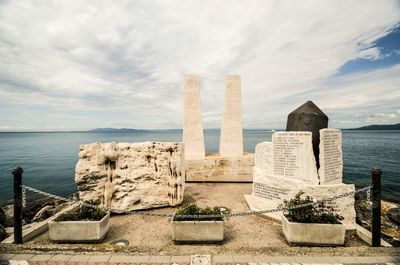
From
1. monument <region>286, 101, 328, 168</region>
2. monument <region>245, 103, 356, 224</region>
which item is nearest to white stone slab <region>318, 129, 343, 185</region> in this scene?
monument <region>245, 103, 356, 224</region>

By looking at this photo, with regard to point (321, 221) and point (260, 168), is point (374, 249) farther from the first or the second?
point (260, 168)

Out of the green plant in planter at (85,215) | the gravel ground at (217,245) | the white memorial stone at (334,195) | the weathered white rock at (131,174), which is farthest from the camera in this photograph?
the weathered white rock at (131,174)

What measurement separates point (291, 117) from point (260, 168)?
2.31m

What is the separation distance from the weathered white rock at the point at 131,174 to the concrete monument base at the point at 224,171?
3967mm

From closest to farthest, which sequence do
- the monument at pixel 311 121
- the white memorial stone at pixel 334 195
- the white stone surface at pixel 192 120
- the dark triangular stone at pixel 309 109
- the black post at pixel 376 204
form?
the black post at pixel 376 204 → the white memorial stone at pixel 334 195 → the monument at pixel 311 121 → the dark triangular stone at pixel 309 109 → the white stone surface at pixel 192 120

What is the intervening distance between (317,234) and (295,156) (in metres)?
2.63

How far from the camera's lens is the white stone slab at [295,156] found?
685 centimetres

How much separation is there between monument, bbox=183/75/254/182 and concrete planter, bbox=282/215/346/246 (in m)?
7.19

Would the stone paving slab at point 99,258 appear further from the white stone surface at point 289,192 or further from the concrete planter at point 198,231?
the white stone surface at point 289,192

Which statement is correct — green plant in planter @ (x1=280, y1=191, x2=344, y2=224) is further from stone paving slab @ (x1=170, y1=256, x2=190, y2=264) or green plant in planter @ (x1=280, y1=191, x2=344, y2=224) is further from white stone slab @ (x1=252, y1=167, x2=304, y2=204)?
stone paving slab @ (x1=170, y1=256, x2=190, y2=264)

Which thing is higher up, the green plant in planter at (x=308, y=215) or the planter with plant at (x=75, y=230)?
the green plant in planter at (x=308, y=215)

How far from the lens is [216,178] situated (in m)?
12.3

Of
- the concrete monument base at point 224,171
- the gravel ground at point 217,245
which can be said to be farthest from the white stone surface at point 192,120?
the gravel ground at point 217,245

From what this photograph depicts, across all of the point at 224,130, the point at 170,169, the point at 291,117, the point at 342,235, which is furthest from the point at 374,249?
the point at 224,130
